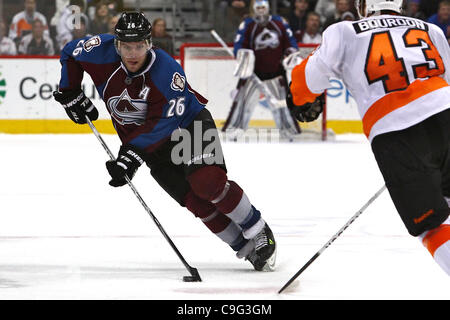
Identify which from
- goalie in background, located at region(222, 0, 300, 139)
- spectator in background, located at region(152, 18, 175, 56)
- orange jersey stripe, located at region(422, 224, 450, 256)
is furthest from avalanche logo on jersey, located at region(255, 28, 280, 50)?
orange jersey stripe, located at region(422, 224, 450, 256)

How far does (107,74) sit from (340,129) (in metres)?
6.01

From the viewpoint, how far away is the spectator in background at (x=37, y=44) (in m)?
9.09

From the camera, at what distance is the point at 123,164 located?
3090mm

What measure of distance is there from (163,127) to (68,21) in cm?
635

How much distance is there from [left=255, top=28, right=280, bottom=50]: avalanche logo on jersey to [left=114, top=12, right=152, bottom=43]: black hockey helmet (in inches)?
216

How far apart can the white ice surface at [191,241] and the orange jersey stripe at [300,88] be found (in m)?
0.60

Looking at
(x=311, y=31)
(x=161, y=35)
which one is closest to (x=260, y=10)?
(x=311, y=31)

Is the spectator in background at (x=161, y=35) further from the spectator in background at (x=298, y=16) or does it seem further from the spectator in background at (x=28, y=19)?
the spectator in background at (x=298, y=16)

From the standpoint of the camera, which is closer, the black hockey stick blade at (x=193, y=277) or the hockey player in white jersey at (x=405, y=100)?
the hockey player in white jersey at (x=405, y=100)

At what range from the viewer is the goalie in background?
8.44 metres

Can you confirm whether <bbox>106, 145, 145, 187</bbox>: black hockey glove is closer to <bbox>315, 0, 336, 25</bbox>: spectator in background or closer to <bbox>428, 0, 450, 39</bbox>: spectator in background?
<bbox>428, 0, 450, 39</bbox>: spectator in background

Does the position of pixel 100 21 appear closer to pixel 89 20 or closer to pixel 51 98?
pixel 89 20

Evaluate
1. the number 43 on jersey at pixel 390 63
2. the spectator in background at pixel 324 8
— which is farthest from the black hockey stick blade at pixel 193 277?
the spectator in background at pixel 324 8
